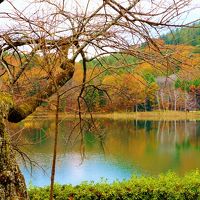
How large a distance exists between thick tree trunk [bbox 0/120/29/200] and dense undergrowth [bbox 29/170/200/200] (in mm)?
2872

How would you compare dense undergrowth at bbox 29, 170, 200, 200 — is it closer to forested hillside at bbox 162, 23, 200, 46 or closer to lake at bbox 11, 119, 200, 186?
forested hillside at bbox 162, 23, 200, 46

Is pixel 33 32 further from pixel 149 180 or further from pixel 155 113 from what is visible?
pixel 155 113

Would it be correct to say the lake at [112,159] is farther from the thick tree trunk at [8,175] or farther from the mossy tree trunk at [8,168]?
the thick tree trunk at [8,175]

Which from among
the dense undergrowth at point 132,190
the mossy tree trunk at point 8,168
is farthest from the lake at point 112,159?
the mossy tree trunk at point 8,168

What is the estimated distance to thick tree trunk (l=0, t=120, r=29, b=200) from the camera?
2490 millimetres

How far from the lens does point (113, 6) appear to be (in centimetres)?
273

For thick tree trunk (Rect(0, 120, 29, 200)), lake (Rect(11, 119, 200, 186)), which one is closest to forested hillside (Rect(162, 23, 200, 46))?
thick tree trunk (Rect(0, 120, 29, 200))

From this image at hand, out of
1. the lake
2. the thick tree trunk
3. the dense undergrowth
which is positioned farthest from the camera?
the lake

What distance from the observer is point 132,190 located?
18.4ft

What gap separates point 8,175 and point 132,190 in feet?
10.9

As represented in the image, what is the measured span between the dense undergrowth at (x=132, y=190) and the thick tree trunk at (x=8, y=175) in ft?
9.42

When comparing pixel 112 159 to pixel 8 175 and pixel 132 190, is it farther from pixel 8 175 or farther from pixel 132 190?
pixel 8 175

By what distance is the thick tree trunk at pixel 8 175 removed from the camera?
98.0 inches

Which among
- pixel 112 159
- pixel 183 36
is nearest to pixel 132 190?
pixel 183 36
